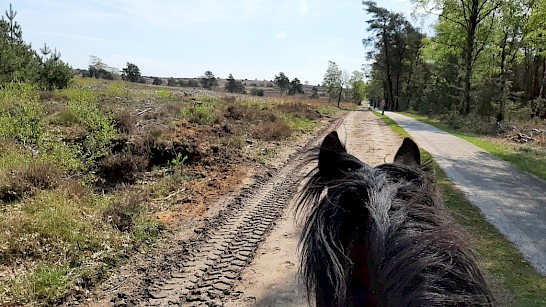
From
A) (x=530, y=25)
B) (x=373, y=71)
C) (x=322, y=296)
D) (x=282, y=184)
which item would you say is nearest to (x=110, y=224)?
(x=282, y=184)

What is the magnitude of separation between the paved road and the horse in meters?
4.12

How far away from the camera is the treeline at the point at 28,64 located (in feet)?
45.6

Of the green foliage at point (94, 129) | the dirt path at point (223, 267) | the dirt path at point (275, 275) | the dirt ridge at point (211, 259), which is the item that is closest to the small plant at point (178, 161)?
the green foliage at point (94, 129)

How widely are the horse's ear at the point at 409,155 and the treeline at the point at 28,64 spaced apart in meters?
15.5

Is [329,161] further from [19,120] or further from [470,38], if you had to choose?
[470,38]

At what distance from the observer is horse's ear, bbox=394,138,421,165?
6.47 feet

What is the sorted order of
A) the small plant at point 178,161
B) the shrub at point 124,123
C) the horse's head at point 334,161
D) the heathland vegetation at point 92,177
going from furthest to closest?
1. the shrub at point 124,123
2. the small plant at point 178,161
3. the heathland vegetation at point 92,177
4. the horse's head at point 334,161

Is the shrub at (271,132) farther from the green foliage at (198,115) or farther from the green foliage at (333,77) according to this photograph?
the green foliage at (333,77)

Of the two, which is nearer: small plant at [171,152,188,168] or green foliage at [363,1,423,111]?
small plant at [171,152,188,168]

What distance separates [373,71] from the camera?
6147 centimetres

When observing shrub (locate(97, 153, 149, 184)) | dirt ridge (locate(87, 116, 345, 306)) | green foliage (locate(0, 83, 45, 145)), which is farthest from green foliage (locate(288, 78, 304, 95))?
dirt ridge (locate(87, 116, 345, 306))

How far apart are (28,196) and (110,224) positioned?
1.38 m

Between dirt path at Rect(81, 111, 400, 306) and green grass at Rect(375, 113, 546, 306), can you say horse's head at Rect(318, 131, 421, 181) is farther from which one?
green grass at Rect(375, 113, 546, 306)

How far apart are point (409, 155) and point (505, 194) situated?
7.20 meters
